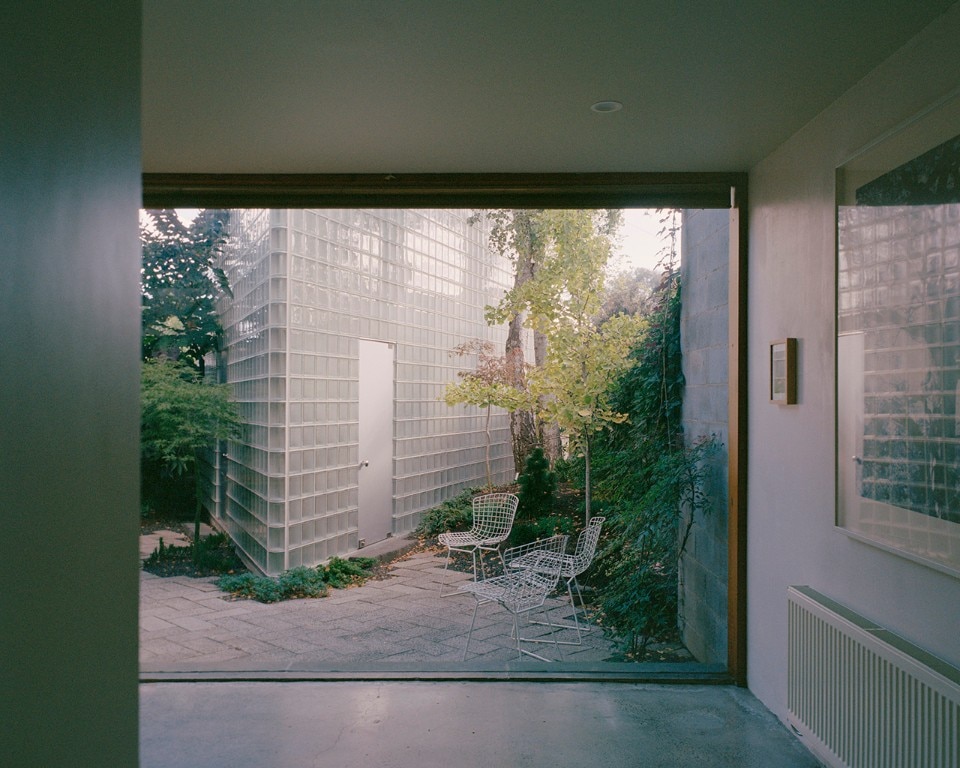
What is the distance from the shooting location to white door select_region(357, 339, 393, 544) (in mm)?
6855

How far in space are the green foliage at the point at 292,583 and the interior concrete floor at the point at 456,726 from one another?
2.28 meters

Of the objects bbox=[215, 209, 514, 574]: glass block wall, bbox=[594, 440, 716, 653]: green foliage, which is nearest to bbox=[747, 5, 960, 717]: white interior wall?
bbox=[594, 440, 716, 653]: green foliage

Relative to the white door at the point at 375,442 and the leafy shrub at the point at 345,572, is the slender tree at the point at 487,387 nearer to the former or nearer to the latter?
the white door at the point at 375,442

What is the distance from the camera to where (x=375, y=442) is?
23.1 ft

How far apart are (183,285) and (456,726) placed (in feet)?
19.2

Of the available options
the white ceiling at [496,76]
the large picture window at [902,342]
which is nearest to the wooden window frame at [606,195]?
the white ceiling at [496,76]

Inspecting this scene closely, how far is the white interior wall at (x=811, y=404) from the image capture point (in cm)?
209

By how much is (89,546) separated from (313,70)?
1655mm

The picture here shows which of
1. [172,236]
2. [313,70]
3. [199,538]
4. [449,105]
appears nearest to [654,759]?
[449,105]

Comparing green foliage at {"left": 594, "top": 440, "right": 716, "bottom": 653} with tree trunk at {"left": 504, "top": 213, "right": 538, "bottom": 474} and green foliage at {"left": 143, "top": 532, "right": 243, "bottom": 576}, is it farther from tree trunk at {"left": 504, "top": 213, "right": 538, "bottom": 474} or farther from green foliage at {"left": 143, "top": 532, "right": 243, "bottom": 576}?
green foliage at {"left": 143, "top": 532, "right": 243, "bottom": 576}

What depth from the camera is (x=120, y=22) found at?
1.34 m

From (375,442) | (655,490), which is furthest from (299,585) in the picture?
(655,490)

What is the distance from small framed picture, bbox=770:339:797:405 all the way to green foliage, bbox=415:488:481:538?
16.7 feet

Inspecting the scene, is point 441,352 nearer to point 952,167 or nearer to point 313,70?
point 313,70
